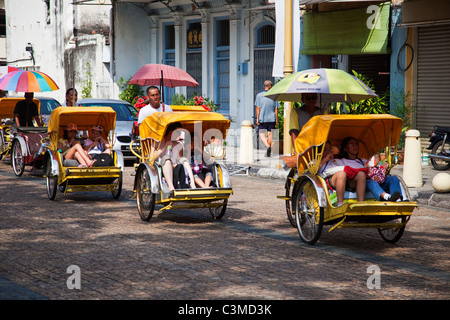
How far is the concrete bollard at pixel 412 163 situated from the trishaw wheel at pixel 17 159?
7766mm

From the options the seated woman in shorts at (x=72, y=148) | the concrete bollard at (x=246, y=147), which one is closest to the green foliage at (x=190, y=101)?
the concrete bollard at (x=246, y=147)

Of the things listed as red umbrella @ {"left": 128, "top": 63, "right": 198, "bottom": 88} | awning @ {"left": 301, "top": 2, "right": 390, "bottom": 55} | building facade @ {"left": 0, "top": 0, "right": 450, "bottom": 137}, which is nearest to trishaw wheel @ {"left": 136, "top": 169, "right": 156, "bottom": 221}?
red umbrella @ {"left": 128, "top": 63, "right": 198, "bottom": 88}

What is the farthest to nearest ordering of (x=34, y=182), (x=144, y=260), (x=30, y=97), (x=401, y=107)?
(x=401, y=107) < (x=30, y=97) < (x=34, y=182) < (x=144, y=260)

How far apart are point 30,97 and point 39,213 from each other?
6466 mm

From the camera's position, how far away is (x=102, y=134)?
1301 cm

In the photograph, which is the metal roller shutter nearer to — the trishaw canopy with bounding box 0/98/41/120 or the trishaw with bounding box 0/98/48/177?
the trishaw with bounding box 0/98/48/177

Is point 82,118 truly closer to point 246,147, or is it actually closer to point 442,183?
point 246,147

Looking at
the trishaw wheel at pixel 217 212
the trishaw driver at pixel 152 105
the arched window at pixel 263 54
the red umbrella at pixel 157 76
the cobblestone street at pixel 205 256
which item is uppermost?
the arched window at pixel 263 54

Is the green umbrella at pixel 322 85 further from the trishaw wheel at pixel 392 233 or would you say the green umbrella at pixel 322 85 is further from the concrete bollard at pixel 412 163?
the concrete bollard at pixel 412 163

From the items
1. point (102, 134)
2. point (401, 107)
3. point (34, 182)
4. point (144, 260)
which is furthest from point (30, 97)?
point (144, 260)

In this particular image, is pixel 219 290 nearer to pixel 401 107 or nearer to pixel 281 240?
Result: pixel 281 240

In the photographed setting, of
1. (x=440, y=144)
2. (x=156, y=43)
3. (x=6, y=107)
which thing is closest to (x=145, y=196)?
(x=440, y=144)

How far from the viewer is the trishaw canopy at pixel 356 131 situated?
8.41 metres

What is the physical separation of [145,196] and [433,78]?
397 inches
